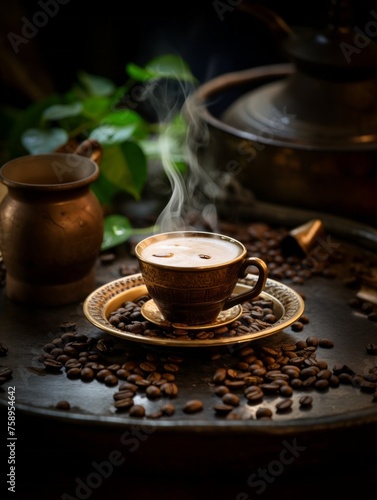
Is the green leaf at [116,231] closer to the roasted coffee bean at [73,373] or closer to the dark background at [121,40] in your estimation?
the roasted coffee bean at [73,373]

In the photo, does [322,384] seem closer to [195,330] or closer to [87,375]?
[195,330]

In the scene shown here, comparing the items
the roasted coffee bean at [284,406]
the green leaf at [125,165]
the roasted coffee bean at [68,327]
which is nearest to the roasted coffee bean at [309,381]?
the roasted coffee bean at [284,406]

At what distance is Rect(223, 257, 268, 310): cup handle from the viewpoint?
1732mm

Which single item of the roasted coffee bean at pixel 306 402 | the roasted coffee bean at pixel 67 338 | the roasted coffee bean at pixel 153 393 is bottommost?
the roasted coffee bean at pixel 67 338

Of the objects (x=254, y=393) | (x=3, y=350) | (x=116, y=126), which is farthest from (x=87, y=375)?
(x=116, y=126)

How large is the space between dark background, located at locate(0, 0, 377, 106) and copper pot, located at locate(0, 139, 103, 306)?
1460 millimetres

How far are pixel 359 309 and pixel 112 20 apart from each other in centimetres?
218

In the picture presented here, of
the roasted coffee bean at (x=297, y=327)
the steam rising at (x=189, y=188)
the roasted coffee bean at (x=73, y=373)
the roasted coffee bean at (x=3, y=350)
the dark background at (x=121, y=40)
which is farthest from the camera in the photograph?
the dark background at (x=121, y=40)

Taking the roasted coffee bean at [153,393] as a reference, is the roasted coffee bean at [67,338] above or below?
below

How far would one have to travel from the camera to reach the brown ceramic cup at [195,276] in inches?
65.7

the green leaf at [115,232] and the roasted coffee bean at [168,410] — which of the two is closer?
the roasted coffee bean at [168,410]

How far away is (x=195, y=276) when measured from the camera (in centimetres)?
166

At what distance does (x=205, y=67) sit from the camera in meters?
3.71

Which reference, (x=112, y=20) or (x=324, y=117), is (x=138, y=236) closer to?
(x=324, y=117)
